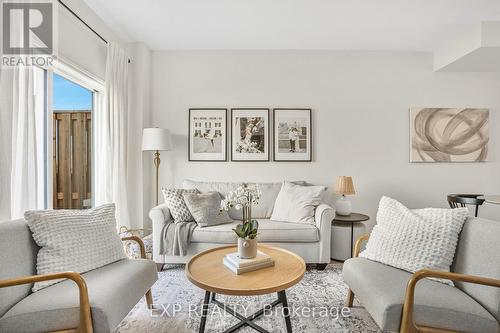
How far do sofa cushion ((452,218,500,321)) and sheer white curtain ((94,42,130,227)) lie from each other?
126 inches

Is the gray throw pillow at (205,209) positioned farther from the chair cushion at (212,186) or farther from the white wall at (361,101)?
the white wall at (361,101)

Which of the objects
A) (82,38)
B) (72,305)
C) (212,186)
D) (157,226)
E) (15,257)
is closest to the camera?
(72,305)

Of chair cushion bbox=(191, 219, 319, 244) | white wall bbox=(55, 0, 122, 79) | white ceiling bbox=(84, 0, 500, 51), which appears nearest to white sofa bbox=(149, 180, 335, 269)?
chair cushion bbox=(191, 219, 319, 244)

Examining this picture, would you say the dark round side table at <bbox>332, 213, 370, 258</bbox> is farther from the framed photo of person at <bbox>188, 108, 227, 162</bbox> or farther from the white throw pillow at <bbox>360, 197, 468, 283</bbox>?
the framed photo of person at <bbox>188, 108, 227, 162</bbox>

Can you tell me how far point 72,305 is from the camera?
4.38ft

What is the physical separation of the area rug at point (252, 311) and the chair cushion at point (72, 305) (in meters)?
0.42

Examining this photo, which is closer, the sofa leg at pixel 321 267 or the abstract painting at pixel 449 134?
the sofa leg at pixel 321 267

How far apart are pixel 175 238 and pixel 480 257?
249 cm

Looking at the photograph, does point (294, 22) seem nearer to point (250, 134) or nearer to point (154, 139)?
point (250, 134)

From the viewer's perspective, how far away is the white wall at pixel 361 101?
12.1ft

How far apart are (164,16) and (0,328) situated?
2.96m

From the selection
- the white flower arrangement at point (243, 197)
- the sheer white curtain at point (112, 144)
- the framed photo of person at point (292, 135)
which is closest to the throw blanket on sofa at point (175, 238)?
the sheer white curtain at point (112, 144)

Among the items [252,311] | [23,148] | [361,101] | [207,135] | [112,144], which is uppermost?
[361,101]

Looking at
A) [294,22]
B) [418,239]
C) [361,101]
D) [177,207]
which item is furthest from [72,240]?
[361,101]
